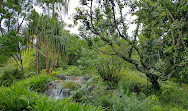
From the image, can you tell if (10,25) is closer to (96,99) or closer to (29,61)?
(29,61)

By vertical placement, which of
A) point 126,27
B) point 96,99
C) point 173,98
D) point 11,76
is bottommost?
point 173,98

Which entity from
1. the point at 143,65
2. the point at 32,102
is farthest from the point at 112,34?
the point at 32,102

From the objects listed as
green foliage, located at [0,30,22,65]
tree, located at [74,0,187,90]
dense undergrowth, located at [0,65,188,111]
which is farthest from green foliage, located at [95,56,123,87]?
green foliage, located at [0,30,22,65]

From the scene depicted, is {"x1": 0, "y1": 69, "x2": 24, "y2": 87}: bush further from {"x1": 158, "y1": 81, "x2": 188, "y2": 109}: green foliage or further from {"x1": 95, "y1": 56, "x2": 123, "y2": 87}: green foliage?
{"x1": 158, "y1": 81, "x2": 188, "y2": 109}: green foliage

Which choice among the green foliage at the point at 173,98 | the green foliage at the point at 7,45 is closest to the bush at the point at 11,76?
the green foliage at the point at 7,45

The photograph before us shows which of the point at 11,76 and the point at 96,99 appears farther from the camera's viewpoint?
the point at 11,76

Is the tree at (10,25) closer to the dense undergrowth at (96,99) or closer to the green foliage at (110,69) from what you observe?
the dense undergrowth at (96,99)

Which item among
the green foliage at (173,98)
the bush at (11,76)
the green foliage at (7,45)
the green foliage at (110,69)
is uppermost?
the green foliage at (7,45)

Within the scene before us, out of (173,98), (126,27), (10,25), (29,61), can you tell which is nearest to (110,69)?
(126,27)

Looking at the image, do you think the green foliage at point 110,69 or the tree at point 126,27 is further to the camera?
the green foliage at point 110,69

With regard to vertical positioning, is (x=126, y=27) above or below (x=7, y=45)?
above

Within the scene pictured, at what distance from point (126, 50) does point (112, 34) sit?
2.76 ft

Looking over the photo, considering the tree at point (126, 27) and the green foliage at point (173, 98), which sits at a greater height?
the tree at point (126, 27)

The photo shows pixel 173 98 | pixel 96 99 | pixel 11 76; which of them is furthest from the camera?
pixel 11 76
